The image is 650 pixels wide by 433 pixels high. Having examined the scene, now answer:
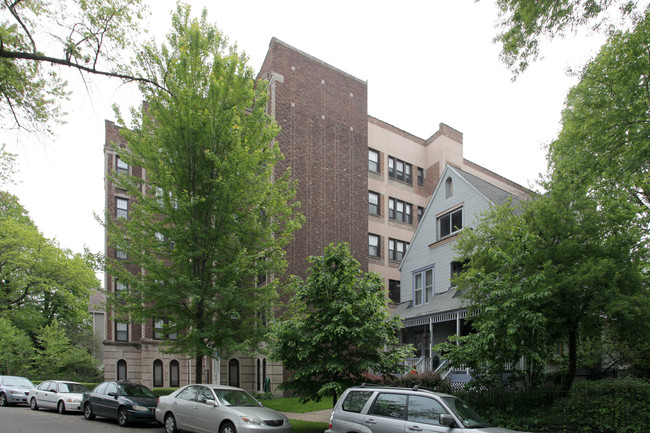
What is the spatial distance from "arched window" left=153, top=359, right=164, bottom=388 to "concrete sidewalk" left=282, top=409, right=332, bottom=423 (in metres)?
19.8

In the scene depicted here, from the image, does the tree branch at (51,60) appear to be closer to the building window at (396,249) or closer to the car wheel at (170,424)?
the car wheel at (170,424)

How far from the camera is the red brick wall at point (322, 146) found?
108ft

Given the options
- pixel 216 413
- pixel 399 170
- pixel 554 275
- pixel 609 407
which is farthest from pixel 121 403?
pixel 399 170

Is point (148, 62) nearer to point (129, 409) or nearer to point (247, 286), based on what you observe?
point (247, 286)

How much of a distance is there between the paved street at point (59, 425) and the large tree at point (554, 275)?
9882 millimetres

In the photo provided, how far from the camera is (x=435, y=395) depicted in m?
9.77

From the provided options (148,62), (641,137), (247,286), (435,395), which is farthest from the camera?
(247,286)

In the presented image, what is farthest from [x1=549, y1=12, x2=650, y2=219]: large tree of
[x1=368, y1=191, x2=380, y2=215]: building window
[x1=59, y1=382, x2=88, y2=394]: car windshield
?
[x1=368, y1=191, x2=380, y2=215]: building window

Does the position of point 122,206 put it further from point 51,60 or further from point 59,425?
point 51,60

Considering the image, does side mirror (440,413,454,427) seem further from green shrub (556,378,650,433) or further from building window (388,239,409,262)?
building window (388,239,409,262)

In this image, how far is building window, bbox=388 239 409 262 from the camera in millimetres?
39250

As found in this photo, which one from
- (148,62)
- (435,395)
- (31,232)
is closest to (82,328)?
(31,232)

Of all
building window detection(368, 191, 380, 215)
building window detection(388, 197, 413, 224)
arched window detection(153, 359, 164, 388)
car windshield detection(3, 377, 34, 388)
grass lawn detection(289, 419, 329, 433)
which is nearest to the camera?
grass lawn detection(289, 419, 329, 433)

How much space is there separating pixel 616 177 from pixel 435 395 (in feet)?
26.4
